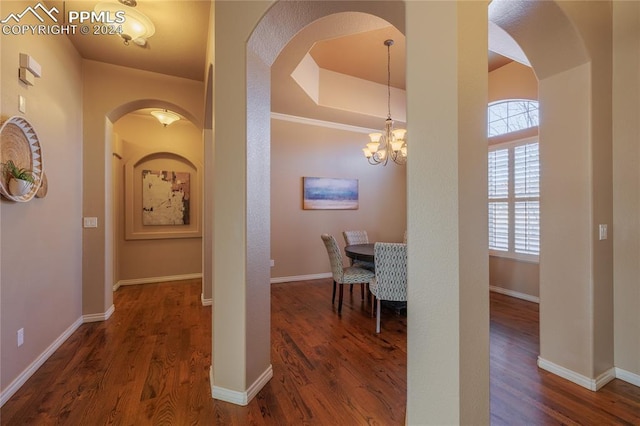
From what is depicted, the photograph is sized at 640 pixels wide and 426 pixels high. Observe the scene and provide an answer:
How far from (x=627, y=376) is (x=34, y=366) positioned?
4.48 m

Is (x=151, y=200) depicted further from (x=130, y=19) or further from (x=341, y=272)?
(x=341, y=272)

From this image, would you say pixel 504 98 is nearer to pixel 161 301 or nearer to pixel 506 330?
pixel 506 330

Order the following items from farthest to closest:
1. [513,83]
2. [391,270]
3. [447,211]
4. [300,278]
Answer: [300,278] → [513,83] → [391,270] → [447,211]

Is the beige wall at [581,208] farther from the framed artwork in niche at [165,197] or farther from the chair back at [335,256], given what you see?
the framed artwork in niche at [165,197]

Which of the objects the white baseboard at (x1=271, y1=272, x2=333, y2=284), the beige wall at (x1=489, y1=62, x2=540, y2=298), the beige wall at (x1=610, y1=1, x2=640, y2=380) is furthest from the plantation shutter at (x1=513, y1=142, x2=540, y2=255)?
the white baseboard at (x1=271, y1=272, x2=333, y2=284)

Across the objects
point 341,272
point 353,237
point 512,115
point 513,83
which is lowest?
point 341,272

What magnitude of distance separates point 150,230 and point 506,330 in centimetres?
545

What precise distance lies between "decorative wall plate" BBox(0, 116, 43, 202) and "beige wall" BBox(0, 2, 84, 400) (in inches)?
3.1

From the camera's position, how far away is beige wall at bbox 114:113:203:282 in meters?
4.75

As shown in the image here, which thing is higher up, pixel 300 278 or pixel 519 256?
pixel 519 256

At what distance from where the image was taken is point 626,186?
2041 mm

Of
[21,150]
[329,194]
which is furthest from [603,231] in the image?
[21,150]

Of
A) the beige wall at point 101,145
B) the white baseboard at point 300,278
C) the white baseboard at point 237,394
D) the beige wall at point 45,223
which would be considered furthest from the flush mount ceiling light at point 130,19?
the white baseboard at point 300,278

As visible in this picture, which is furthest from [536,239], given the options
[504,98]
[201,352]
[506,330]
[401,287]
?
[201,352]
